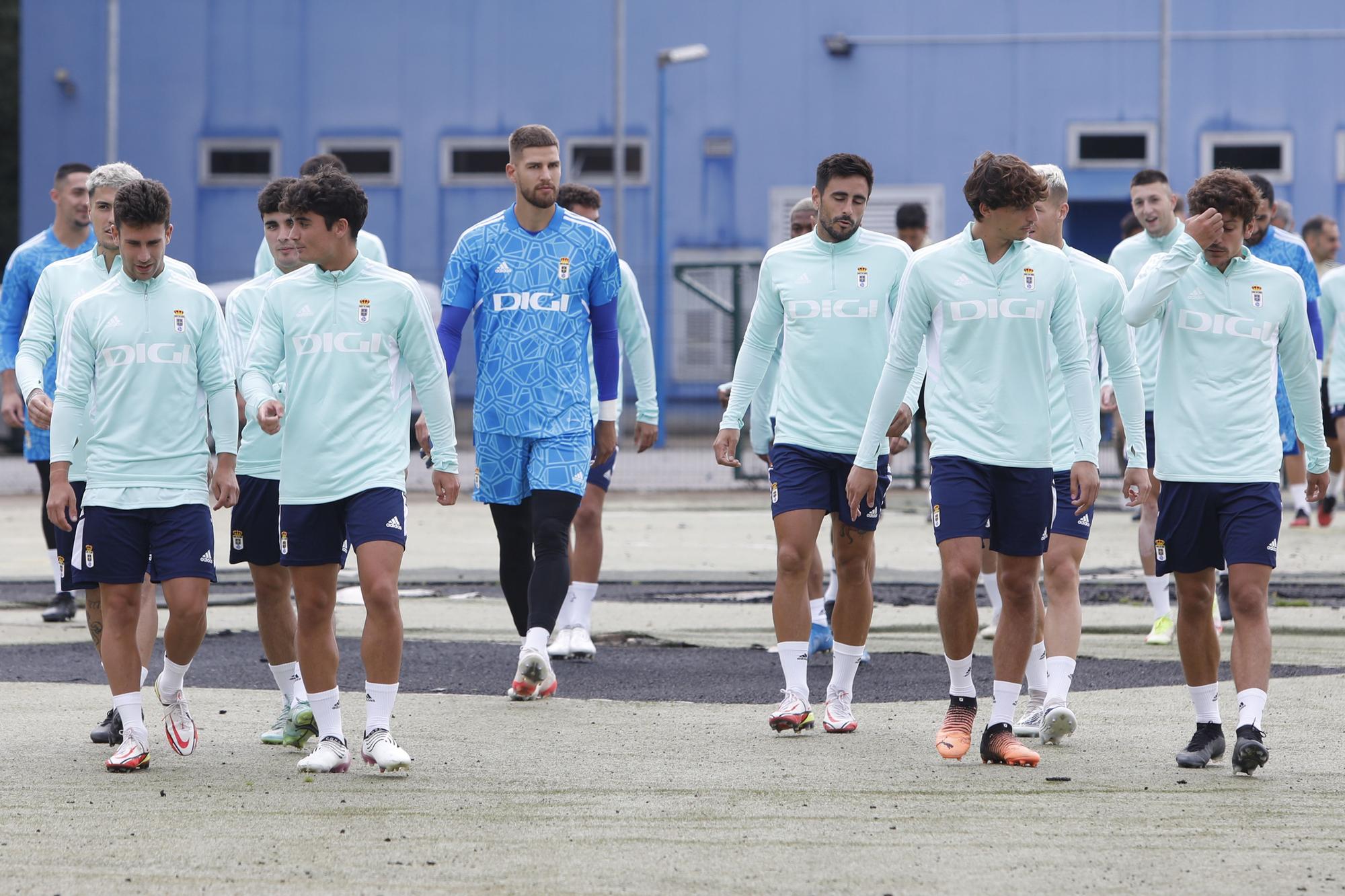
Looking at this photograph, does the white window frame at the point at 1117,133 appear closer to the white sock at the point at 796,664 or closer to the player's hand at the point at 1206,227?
the white sock at the point at 796,664

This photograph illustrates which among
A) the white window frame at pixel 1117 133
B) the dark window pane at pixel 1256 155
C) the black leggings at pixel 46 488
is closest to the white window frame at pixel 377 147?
the white window frame at pixel 1117 133

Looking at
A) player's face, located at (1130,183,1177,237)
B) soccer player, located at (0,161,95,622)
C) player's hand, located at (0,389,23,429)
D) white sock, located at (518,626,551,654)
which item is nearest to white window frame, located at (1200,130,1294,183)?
player's face, located at (1130,183,1177,237)

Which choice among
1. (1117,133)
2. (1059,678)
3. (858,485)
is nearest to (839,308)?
(858,485)

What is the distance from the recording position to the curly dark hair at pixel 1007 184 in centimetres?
629

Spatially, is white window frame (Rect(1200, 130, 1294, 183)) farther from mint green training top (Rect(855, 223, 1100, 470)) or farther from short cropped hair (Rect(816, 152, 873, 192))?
mint green training top (Rect(855, 223, 1100, 470))

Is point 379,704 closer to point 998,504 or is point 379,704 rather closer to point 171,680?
point 171,680

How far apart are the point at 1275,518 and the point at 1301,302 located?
755mm

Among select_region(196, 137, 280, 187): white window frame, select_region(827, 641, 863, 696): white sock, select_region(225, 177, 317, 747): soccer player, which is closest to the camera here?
select_region(225, 177, 317, 747): soccer player

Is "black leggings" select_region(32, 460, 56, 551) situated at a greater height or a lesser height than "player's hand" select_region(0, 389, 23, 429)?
lesser

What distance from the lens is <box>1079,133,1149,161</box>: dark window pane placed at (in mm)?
29531

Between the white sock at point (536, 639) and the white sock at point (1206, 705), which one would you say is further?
the white sock at point (536, 639)

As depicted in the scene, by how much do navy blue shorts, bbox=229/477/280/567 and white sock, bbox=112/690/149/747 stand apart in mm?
A: 645

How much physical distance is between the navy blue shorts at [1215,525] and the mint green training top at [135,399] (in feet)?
10.3

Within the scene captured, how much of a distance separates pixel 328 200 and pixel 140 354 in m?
0.81
